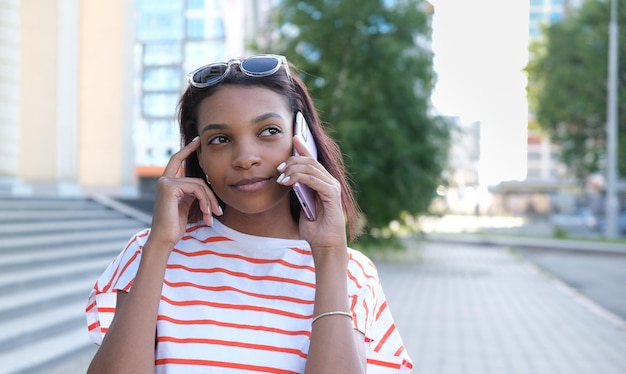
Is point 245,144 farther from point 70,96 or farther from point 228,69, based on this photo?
point 70,96

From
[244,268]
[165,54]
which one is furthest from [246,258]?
[165,54]

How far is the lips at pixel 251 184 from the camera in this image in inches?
54.9

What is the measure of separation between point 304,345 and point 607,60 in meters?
30.8

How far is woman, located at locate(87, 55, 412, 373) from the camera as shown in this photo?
133cm

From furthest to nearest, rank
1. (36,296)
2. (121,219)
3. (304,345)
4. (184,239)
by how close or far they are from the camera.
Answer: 1. (121,219)
2. (36,296)
3. (184,239)
4. (304,345)

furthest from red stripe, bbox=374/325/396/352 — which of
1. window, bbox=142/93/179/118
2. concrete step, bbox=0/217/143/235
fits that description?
window, bbox=142/93/179/118

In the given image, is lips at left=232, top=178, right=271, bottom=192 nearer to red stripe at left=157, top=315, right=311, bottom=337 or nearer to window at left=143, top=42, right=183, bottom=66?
red stripe at left=157, top=315, right=311, bottom=337

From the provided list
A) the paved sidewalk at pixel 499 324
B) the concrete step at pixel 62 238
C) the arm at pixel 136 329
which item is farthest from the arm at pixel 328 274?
the concrete step at pixel 62 238

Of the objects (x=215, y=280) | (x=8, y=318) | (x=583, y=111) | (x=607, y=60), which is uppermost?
(x=607, y=60)

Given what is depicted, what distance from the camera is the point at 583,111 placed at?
29.5 m

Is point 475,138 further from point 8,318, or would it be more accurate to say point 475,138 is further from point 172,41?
point 8,318

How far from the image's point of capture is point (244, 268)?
4.69 ft

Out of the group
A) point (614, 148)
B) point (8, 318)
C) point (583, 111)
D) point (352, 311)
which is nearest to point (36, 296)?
point (8, 318)

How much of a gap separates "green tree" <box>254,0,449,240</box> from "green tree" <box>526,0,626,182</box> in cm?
1699
